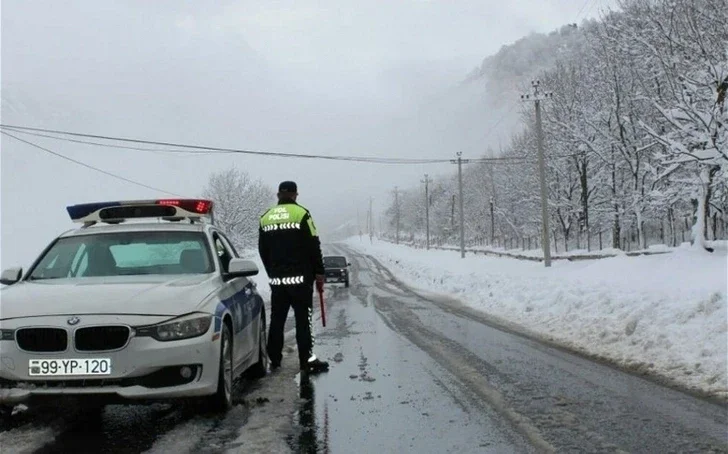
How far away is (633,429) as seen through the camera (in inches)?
179

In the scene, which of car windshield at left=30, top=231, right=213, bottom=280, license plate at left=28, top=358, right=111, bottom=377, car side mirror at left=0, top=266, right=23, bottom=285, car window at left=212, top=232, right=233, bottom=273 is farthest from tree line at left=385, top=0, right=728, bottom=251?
license plate at left=28, top=358, right=111, bottom=377

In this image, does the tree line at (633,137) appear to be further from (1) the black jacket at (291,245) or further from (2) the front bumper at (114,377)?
(2) the front bumper at (114,377)

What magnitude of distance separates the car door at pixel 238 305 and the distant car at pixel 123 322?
0.07 ft

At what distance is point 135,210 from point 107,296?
1901 mm

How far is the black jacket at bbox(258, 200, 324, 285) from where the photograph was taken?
21.4 ft

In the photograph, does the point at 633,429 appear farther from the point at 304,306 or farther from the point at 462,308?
the point at 462,308

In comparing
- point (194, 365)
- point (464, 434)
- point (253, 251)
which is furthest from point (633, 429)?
point (253, 251)

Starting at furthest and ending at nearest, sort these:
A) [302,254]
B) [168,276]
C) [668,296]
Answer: [668,296]
[302,254]
[168,276]

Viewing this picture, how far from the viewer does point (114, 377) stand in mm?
4297

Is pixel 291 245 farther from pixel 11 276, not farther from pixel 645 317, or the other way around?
pixel 645 317

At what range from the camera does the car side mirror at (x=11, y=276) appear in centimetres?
548

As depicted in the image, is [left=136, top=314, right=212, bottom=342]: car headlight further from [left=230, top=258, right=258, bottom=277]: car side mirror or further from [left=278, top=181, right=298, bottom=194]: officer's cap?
[left=278, top=181, right=298, bottom=194]: officer's cap

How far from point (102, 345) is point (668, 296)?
7695 mm

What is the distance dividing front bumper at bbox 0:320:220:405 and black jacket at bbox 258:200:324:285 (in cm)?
218
